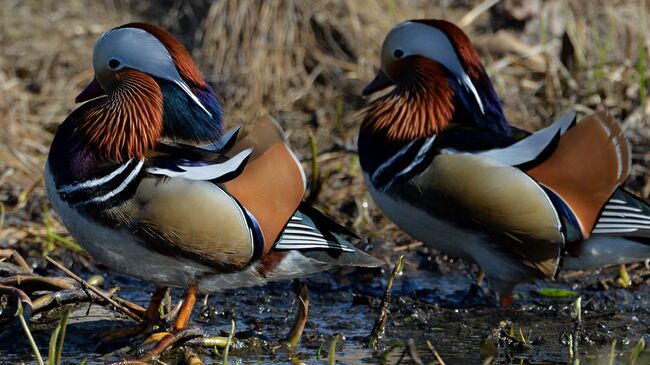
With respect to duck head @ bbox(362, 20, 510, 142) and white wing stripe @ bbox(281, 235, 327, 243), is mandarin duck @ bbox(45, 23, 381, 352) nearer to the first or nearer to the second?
white wing stripe @ bbox(281, 235, 327, 243)

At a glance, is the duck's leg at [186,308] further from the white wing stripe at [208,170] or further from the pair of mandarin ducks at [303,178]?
the white wing stripe at [208,170]

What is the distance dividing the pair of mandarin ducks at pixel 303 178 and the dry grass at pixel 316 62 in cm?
116

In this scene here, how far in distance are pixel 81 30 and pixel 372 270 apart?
3.55 meters

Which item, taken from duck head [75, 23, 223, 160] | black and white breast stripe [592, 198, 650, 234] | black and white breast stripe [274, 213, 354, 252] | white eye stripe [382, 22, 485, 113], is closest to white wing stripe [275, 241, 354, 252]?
black and white breast stripe [274, 213, 354, 252]

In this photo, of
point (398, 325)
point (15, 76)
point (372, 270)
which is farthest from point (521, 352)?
point (15, 76)

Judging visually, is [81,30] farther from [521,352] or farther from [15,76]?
[521,352]

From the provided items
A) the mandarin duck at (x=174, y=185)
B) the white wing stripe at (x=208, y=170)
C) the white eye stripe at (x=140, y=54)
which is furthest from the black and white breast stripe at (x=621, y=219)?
the white eye stripe at (x=140, y=54)

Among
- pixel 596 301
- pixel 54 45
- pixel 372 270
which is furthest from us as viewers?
pixel 54 45

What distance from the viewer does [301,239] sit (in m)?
3.79

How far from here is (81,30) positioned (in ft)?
24.8

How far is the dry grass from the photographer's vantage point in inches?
237

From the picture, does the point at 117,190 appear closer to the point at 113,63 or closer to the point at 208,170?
the point at 208,170

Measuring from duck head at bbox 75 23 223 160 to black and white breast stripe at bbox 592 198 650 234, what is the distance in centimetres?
166

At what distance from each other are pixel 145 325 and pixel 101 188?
0.56 metres
